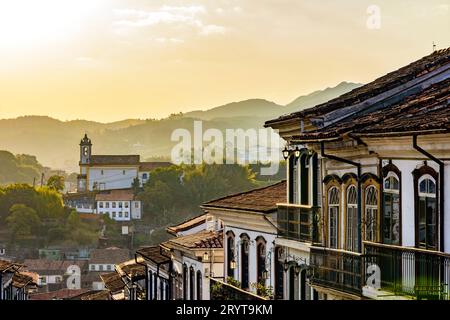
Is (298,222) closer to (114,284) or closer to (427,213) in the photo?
(427,213)

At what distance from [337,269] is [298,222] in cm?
311

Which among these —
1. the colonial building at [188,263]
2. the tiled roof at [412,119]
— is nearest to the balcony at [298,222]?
the tiled roof at [412,119]

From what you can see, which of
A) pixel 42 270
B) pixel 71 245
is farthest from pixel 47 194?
pixel 42 270

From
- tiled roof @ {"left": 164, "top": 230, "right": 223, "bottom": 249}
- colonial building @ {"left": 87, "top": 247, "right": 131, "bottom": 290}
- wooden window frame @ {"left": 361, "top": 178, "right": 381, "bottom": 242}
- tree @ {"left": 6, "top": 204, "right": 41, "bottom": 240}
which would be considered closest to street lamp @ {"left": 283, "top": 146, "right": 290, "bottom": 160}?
wooden window frame @ {"left": 361, "top": 178, "right": 381, "bottom": 242}

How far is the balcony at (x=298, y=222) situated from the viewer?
1762 centimetres

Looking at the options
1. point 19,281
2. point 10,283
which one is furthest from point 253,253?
point 19,281

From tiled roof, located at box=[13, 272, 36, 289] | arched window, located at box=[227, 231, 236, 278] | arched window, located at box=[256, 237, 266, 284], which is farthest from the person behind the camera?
tiled roof, located at box=[13, 272, 36, 289]

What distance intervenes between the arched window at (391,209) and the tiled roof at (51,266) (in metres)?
119

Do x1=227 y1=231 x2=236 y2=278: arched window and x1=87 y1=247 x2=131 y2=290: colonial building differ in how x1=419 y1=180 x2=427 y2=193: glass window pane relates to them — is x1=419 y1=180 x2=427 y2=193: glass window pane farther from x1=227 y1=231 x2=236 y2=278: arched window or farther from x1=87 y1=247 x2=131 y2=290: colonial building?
x1=87 y1=247 x2=131 y2=290: colonial building

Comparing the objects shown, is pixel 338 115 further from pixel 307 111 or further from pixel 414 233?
pixel 414 233

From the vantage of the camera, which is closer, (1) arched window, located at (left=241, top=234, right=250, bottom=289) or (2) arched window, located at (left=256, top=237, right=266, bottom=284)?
(2) arched window, located at (left=256, top=237, right=266, bottom=284)

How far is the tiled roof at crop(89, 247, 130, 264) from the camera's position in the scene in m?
144

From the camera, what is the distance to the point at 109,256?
5787 inches

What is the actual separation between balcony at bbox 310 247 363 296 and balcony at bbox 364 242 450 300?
0.71 m
